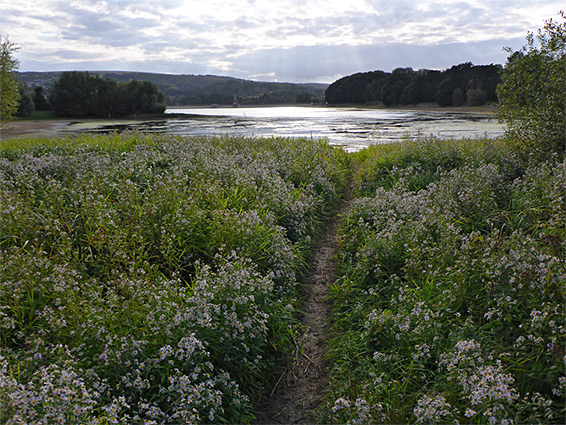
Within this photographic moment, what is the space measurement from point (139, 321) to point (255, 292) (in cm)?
108

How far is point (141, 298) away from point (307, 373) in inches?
67.5

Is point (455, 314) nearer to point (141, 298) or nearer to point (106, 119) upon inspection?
point (141, 298)

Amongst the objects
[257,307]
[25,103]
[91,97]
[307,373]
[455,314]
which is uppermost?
[91,97]

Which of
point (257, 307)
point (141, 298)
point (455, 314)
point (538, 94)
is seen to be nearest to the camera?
point (455, 314)

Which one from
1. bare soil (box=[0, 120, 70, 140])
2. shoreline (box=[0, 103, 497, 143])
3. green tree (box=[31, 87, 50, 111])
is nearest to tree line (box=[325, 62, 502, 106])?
shoreline (box=[0, 103, 497, 143])

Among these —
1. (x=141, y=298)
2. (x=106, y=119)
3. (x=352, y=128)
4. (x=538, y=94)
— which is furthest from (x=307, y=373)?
(x=106, y=119)

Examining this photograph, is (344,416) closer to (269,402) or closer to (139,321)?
(269,402)

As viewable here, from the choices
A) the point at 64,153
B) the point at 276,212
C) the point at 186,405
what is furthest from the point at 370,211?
the point at 64,153

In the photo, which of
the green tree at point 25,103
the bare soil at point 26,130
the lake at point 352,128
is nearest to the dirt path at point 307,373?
the lake at point 352,128

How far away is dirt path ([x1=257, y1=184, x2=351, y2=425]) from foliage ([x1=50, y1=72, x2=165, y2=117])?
1710 inches

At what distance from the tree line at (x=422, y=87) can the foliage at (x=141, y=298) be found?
80.4 ft

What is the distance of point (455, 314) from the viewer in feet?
11.1

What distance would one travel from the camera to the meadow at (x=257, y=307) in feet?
8.51

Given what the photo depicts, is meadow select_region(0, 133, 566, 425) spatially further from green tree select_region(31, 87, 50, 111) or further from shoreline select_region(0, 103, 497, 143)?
green tree select_region(31, 87, 50, 111)
